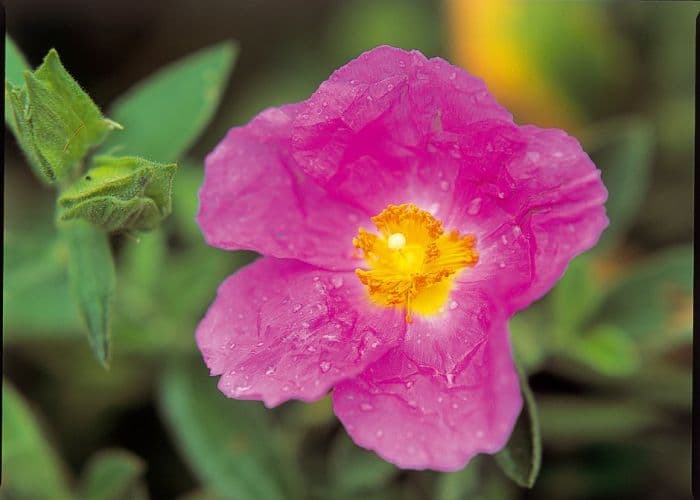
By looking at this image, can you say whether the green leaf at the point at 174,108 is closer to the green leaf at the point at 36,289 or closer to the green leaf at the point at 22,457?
the green leaf at the point at 36,289

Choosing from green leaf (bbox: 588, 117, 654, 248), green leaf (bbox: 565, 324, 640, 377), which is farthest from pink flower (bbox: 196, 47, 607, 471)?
green leaf (bbox: 588, 117, 654, 248)

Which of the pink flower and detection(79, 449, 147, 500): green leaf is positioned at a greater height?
the pink flower

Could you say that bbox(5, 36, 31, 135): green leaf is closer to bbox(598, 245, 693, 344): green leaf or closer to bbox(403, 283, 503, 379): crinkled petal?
bbox(403, 283, 503, 379): crinkled petal

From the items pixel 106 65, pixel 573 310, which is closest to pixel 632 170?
pixel 573 310

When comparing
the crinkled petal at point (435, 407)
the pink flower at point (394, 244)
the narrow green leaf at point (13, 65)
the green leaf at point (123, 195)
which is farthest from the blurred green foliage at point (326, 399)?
the crinkled petal at point (435, 407)

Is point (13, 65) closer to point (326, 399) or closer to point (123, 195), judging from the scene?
point (123, 195)

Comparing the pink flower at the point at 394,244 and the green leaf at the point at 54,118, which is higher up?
the green leaf at the point at 54,118
